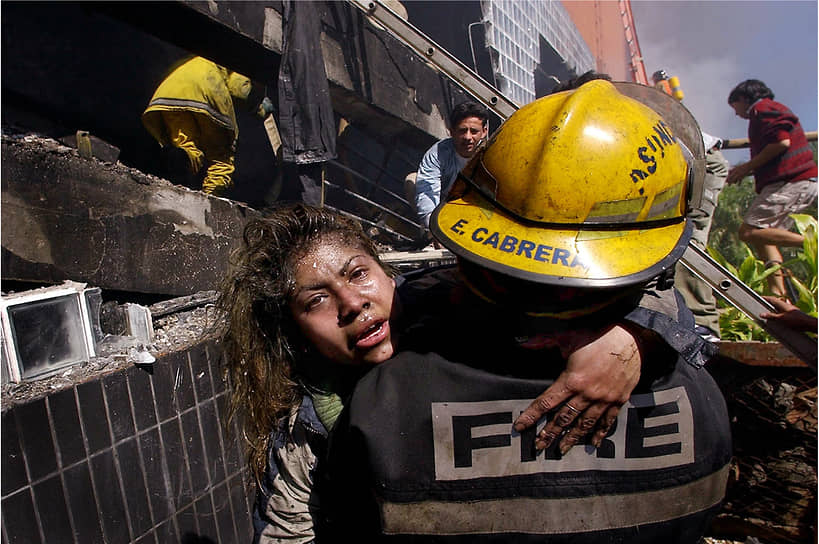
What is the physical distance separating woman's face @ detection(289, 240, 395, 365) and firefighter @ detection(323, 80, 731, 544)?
213 millimetres

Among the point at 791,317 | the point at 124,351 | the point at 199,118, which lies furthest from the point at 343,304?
the point at 199,118

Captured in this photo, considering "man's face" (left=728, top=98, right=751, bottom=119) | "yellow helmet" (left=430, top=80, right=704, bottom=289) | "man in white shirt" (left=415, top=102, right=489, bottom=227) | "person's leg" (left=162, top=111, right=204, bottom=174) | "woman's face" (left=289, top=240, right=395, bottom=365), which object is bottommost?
"woman's face" (left=289, top=240, right=395, bottom=365)

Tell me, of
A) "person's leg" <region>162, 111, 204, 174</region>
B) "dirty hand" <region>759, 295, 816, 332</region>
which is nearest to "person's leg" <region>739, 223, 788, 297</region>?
"dirty hand" <region>759, 295, 816, 332</region>

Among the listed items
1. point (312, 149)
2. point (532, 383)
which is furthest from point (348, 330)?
point (312, 149)

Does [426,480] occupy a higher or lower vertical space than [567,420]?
lower

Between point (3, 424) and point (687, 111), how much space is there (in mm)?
3116

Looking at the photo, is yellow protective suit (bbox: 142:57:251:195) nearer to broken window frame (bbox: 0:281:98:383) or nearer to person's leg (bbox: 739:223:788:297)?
broken window frame (bbox: 0:281:98:383)

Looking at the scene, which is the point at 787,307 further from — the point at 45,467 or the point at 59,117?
the point at 59,117

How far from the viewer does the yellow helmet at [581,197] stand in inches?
44.7

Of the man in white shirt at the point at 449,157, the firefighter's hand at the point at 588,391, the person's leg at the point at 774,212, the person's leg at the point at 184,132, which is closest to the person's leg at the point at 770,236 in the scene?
the person's leg at the point at 774,212

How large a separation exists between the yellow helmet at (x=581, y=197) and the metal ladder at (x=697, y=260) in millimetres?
939

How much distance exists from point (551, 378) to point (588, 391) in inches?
3.4

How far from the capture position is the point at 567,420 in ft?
3.81

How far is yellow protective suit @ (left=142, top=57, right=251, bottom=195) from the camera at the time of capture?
4426mm
